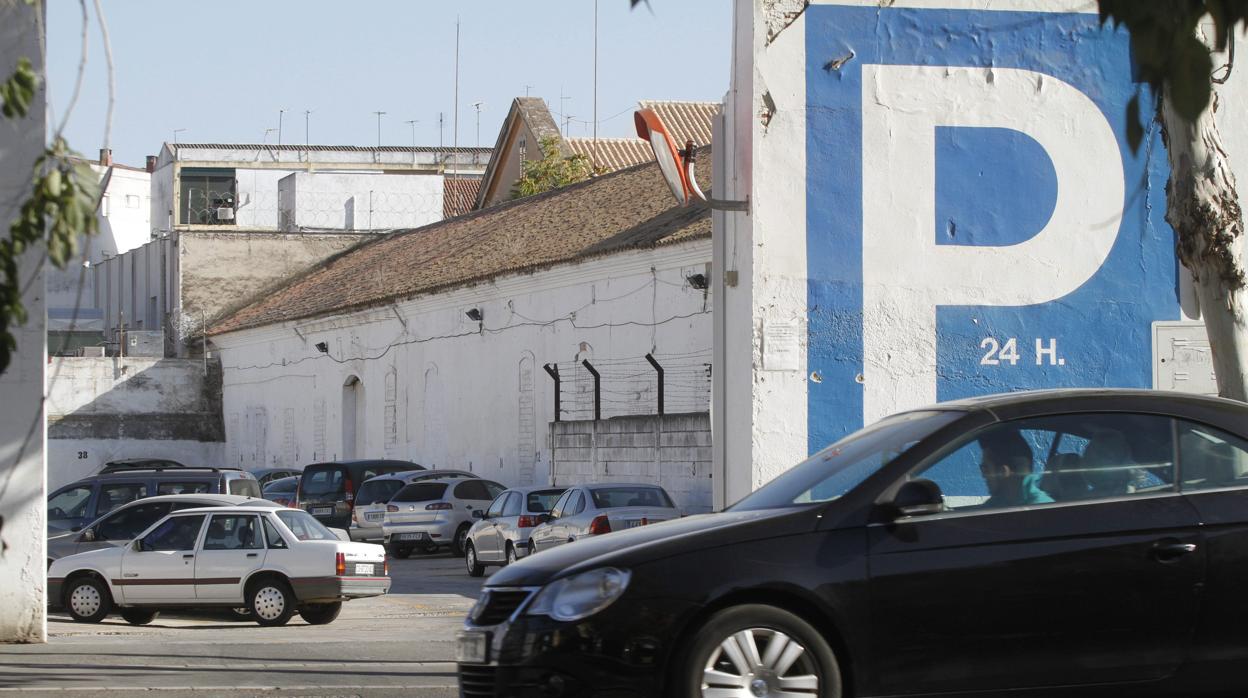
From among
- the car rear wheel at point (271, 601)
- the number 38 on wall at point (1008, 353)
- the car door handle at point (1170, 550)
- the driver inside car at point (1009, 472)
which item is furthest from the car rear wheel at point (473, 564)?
the car door handle at point (1170, 550)

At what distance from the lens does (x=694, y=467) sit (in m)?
26.8

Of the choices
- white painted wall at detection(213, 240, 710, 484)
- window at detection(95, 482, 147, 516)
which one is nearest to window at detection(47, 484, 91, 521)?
window at detection(95, 482, 147, 516)

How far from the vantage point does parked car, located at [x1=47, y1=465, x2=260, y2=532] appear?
23328 mm

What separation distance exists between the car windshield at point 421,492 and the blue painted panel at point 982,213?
17552 mm

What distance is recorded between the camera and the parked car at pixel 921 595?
23.3 ft

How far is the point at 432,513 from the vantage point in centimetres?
3105

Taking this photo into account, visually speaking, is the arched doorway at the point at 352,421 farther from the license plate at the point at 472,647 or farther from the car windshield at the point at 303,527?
the license plate at the point at 472,647

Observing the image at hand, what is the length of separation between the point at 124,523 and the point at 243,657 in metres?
8.53

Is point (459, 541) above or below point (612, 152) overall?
below

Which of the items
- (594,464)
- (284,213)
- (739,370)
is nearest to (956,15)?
(739,370)

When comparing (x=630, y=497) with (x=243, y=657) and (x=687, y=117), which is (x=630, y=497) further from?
(x=687, y=117)

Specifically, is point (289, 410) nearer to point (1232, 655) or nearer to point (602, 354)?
point (602, 354)

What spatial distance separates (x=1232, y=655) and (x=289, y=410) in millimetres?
45321

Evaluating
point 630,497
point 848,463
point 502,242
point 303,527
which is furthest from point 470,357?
point 848,463
